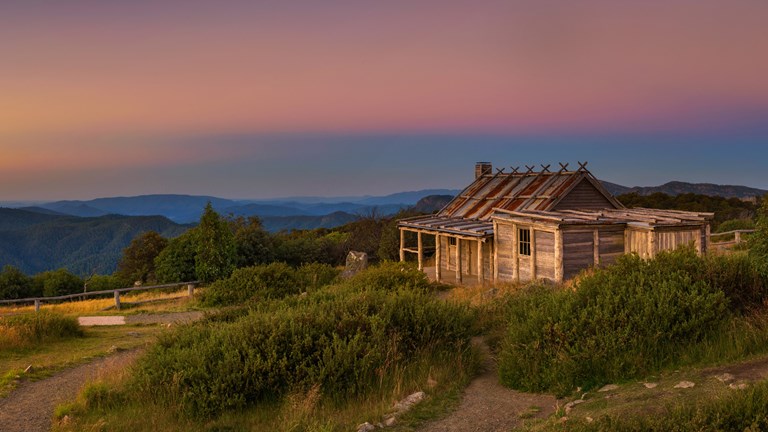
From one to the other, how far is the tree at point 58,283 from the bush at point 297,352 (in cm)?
3791

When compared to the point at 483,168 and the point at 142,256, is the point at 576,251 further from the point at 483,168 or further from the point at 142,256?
the point at 142,256

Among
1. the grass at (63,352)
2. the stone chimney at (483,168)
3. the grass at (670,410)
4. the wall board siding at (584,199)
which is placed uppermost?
the stone chimney at (483,168)

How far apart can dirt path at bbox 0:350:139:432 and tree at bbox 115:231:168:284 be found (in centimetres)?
3383

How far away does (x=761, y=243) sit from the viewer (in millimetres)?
10266

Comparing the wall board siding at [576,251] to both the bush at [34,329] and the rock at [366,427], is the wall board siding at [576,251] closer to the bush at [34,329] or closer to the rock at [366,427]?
the rock at [366,427]

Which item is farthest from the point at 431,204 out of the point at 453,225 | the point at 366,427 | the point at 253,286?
the point at 366,427

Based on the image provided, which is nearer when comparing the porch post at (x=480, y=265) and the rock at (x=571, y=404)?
the rock at (x=571, y=404)

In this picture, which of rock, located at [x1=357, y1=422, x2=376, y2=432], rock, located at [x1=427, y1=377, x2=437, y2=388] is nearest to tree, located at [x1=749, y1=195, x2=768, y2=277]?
rock, located at [x1=427, y1=377, x2=437, y2=388]

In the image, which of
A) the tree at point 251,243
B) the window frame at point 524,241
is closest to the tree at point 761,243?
the window frame at point 524,241

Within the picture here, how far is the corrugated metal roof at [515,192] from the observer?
24.8m

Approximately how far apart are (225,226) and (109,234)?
452 ft

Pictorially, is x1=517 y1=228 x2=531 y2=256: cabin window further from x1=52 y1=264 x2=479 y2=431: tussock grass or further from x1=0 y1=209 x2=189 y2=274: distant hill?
x1=0 y1=209 x2=189 y2=274: distant hill

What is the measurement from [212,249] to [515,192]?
16372mm

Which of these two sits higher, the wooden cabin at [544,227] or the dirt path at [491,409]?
the wooden cabin at [544,227]
